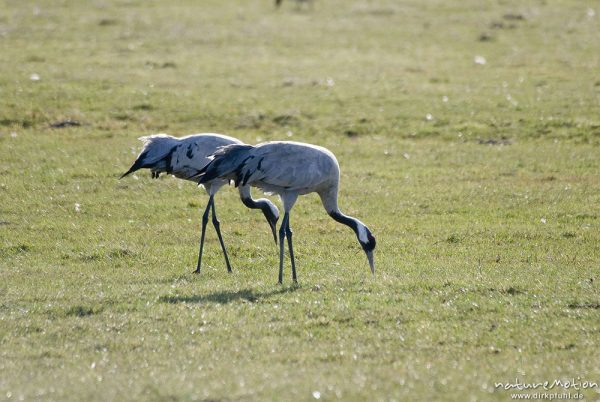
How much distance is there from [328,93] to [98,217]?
34.8ft

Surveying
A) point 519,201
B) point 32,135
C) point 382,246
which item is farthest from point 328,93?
point 382,246

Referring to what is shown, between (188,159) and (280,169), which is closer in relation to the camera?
(280,169)

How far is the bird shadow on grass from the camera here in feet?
35.7

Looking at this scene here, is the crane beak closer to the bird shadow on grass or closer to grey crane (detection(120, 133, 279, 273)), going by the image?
the bird shadow on grass

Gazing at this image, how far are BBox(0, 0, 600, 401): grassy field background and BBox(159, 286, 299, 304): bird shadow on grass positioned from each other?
5cm

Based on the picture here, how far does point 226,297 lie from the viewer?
11070 millimetres

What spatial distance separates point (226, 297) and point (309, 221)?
4.63 meters

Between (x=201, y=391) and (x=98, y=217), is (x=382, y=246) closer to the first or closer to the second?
(x=98, y=217)

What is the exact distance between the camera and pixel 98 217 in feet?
51.1

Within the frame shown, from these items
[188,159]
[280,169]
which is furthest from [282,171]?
[188,159]

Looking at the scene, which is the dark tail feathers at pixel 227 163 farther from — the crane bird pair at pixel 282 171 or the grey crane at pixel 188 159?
the grey crane at pixel 188 159

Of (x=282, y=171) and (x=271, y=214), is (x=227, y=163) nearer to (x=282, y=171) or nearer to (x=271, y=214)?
(x=282, y=171)

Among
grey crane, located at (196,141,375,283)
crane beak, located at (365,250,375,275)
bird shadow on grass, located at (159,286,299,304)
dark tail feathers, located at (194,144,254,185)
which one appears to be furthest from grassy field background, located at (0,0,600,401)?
dark tail feathers, located at (194,144,254,185)

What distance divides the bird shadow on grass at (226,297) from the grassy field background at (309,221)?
0.16 ft
